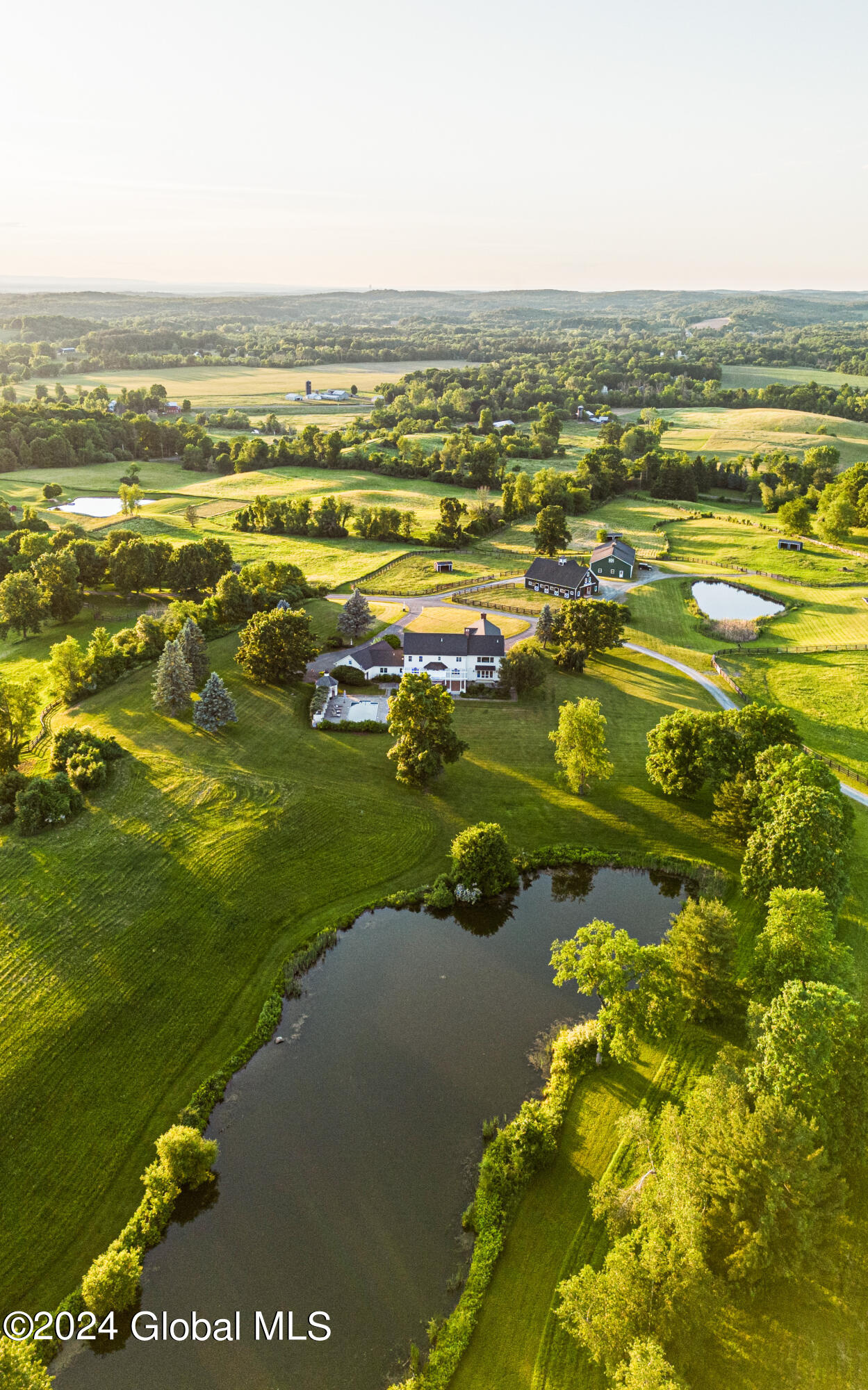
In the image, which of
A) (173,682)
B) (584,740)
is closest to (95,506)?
(173,682)

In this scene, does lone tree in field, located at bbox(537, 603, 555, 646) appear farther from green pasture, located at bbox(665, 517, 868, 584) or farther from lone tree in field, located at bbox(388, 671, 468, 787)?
green pasture, located at bbox(665, 517, 868, 584)

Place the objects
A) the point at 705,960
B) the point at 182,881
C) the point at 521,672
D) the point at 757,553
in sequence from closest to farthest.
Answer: the point at 705,960 → the point at 182,881 → the point at 521,672 → the point at 757,553

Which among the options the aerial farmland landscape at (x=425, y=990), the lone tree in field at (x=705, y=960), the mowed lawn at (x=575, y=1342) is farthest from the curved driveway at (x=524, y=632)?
the mowed lawn at (x=575, y=1342)

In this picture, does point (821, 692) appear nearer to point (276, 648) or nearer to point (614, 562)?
point (614, 562)

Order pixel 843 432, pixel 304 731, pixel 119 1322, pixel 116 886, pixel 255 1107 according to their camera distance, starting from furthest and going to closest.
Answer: pixel 843 432 < pixel 304 731 < pixel 116 886 < pixel 255 1107 < pixel 119 1322

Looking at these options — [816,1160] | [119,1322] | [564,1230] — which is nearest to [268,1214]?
[119,1322]

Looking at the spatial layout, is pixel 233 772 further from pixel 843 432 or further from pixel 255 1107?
pixel 843 432
